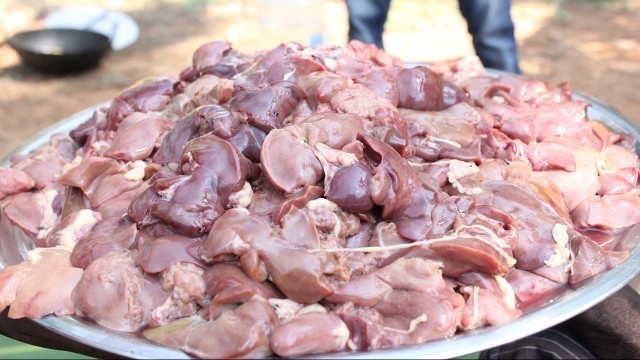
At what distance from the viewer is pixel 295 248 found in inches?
71.6

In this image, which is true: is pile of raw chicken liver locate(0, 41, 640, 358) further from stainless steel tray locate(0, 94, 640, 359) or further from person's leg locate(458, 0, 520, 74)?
person's leg locate(458, 0, 520, 74)

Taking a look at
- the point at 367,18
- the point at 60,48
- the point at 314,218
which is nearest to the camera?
the point at 314,218

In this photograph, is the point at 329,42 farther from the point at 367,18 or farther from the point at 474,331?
the point at 474,331

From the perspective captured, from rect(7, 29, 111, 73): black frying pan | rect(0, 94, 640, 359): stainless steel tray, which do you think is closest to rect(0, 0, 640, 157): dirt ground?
rect(7, 29, 111, 73): black frying pan

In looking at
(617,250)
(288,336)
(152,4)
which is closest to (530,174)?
(617,250)

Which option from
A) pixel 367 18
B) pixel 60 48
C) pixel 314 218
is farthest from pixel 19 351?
pixel 60 48

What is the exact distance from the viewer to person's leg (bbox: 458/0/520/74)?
4.48 metres

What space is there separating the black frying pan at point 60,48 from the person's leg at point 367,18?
3.83 metres

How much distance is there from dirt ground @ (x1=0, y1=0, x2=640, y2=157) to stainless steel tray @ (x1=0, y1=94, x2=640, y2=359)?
491 cm

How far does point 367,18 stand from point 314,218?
3.25m

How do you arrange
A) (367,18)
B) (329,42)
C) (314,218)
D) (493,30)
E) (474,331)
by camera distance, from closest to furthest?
(474,331), (314,218), (493,30), (367,18), (329,42)

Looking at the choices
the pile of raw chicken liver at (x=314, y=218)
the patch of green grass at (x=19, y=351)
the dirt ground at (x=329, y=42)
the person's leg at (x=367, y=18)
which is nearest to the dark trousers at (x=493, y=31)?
the person's leg at (x=367, y=18)

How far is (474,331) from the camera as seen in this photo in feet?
5.71

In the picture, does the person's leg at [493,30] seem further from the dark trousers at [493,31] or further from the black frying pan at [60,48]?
the black frying pan at [60,48]
